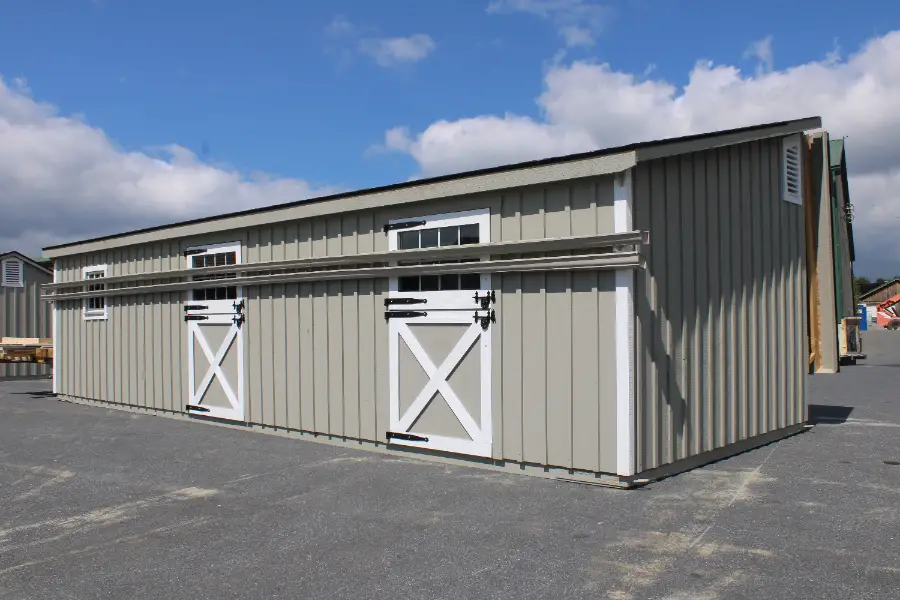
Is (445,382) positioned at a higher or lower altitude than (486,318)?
lower

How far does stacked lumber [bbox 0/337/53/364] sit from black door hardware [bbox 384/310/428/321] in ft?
34.1

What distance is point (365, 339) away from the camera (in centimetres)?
864

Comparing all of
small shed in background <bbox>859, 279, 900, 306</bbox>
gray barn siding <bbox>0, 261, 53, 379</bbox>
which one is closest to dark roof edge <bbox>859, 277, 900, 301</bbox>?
small shed in background <bbox>859, 279, 900, 306</bbox>

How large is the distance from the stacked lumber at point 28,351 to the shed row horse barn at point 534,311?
6.21 meters

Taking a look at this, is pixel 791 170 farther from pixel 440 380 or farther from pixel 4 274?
pixel 4 274

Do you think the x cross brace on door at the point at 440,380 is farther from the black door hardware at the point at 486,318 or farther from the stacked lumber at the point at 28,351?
the stacked lumber at the point at 28,351

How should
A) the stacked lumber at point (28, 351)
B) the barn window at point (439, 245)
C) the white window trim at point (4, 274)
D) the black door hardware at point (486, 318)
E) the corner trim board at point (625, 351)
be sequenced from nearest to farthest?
the corner trim board at point (625, 351)
the black door hardware at point (486, 318)
the barn window at point (439, 245)
the stacked lumber at point (28, 351)
the white window trim at point (4, 274)

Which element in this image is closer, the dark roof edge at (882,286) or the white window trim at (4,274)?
the white window trim at (4,274)

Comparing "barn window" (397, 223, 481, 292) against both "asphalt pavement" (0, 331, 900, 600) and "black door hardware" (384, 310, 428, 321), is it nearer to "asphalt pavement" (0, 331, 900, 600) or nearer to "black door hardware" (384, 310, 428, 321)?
"black door hardware" (384, 310, 428, 321)

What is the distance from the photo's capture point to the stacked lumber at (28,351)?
15.3m

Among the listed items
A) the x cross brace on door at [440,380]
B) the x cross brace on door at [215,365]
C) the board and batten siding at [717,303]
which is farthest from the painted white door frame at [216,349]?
the board and batten siding at [717,303]

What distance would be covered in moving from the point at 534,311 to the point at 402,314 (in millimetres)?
1708

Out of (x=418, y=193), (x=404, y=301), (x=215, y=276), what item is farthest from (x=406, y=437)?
(x=215, y=276)

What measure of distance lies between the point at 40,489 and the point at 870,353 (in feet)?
87.7
